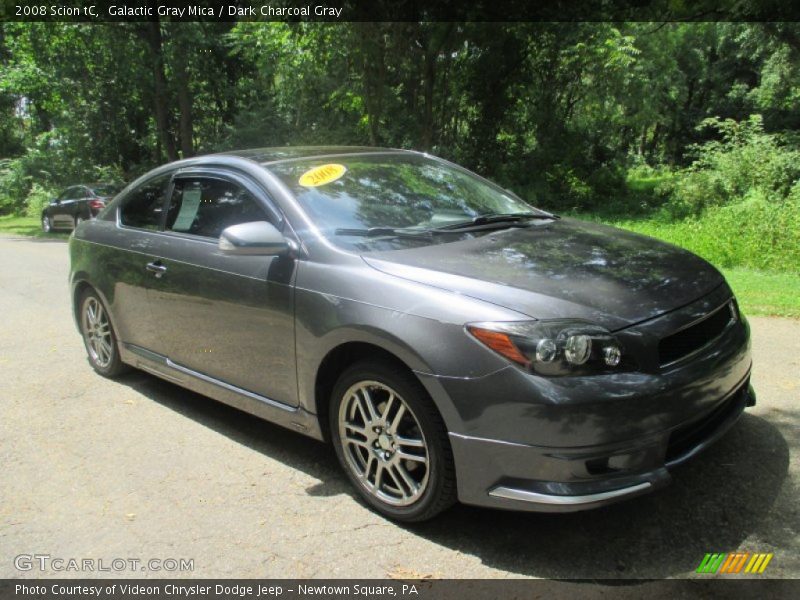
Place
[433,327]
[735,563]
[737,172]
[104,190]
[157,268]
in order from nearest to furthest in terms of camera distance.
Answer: [735,563] → [433,327] → [157,268] → [737,172] → [104,190]

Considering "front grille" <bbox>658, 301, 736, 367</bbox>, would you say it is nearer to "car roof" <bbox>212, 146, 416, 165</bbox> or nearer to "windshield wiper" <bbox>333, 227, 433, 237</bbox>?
"windshield wiper" <bbox>333, 227, 433, 237</bbox>

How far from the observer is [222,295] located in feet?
13.4

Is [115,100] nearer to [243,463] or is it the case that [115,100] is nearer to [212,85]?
[212,85]

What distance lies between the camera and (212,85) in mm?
23500

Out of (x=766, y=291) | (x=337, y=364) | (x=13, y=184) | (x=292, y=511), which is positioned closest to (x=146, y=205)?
(x=337, y=364)

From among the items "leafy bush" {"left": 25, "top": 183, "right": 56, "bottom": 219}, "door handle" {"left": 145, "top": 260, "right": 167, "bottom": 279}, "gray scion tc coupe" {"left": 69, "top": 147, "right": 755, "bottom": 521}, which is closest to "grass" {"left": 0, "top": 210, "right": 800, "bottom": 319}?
"gray scion tc coupe" {"left": 69, "top": 147, "right": 755, "bottom": 521}

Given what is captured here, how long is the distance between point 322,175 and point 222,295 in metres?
0.94

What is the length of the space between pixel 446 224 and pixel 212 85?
2168cm

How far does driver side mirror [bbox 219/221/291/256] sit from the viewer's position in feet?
12.0

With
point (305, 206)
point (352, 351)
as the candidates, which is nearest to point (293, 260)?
point (305, 206)

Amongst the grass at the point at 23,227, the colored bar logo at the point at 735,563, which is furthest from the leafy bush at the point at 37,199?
the colored bar logo at the point at 735,563

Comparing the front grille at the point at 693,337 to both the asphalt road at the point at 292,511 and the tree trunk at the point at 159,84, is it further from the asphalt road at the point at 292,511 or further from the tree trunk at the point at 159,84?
the tree trunk at the point at 159,84

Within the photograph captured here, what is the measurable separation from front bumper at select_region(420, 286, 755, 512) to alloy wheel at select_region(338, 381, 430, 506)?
0.91 ft

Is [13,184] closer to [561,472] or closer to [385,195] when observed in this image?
[385,195]
